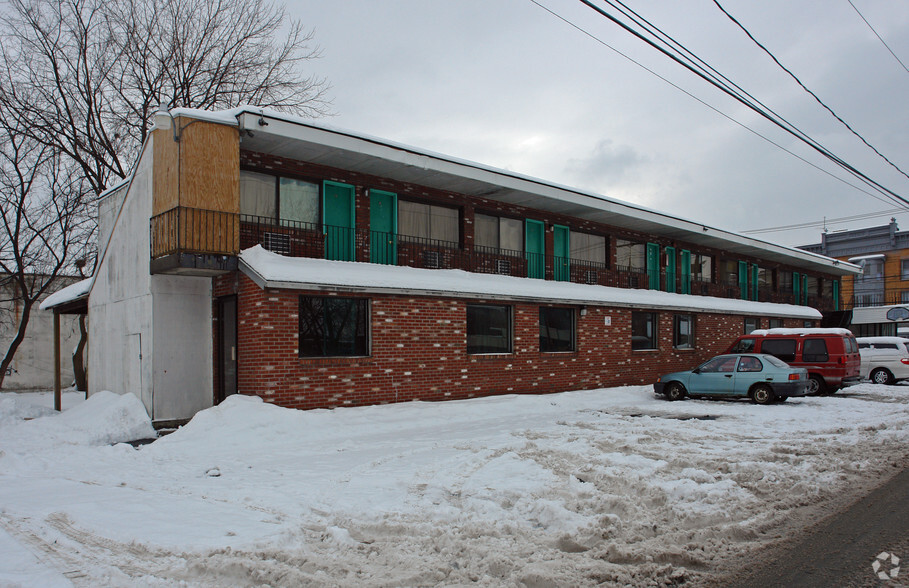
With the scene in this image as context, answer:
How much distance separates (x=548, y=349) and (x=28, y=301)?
1941 cm

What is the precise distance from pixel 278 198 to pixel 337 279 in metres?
2.91

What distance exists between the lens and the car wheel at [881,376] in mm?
21906

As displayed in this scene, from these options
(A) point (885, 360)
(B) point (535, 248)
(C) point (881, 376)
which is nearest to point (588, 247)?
(B) point (535, 248)

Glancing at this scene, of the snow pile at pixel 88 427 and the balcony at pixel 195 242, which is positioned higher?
the balcony at pixel 195 242

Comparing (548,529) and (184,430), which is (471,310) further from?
(548,529)

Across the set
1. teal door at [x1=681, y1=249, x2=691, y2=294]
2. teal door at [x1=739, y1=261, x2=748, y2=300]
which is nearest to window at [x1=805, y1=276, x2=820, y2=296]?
teal door at [x1=739, y1=261, x2=748, y2=300]

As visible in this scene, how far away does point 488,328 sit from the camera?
16688mm

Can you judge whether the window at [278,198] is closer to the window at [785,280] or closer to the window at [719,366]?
the window at [719,366]

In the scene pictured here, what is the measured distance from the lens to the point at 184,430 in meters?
10.9

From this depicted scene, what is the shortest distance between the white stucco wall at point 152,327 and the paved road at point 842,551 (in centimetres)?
1168

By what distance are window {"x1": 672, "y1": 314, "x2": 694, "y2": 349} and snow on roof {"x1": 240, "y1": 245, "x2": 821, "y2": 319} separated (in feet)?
2.12


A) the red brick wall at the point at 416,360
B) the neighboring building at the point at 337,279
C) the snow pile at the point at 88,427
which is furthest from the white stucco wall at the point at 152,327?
the red brick wall at the point at 416,360

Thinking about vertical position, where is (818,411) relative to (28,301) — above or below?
below

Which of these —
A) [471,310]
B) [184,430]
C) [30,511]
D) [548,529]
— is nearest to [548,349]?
[471,310]
